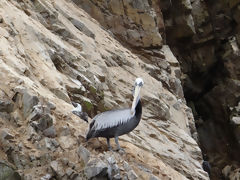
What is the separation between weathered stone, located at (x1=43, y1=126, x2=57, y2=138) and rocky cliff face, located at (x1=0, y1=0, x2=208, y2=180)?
0.06ft

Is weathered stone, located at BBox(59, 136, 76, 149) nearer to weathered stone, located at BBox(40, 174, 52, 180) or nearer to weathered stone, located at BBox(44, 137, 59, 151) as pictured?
weathered stone, located at BBox(44, 137, 59, 151)

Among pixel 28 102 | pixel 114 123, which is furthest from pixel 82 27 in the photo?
pixel 114 123

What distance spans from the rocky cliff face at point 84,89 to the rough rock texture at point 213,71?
911 centimetres

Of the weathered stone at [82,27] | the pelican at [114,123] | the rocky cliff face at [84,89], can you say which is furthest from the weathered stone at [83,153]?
the weathered stone at [82,27]

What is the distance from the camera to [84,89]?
1234cm

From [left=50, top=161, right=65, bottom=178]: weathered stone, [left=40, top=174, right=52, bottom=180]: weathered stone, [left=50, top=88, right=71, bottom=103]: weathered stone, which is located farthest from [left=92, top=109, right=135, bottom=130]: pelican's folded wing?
[left=50, top=88, right=71, bottom=103]: weathered stone

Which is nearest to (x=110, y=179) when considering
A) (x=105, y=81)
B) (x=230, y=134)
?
(x=105, y=81)

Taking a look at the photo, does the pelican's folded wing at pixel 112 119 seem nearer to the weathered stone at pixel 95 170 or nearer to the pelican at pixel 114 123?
the pelican at pixel 114 123

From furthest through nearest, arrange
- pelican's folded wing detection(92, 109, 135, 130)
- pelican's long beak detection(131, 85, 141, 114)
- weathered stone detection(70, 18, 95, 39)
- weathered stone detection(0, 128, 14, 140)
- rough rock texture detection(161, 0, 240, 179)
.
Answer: rough rock texture detection(161, 0, 240, 179) → weathered stone detection(70, 18, 95, 39) → pelican's long beak detection(131, 85, 141, 114) → pelican's folded wing detection(92, 109, 135, 130) → weathered stone detection(0, 128, 14, 140)

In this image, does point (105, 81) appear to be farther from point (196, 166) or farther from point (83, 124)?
point (83, 124)

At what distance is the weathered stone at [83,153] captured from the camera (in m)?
7.62

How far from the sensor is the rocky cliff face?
764 centimetres

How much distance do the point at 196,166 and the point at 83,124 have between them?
23.0 ft

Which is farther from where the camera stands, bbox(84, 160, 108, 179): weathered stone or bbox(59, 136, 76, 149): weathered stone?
bbox(59, 136, 76, 149): weathered stone
